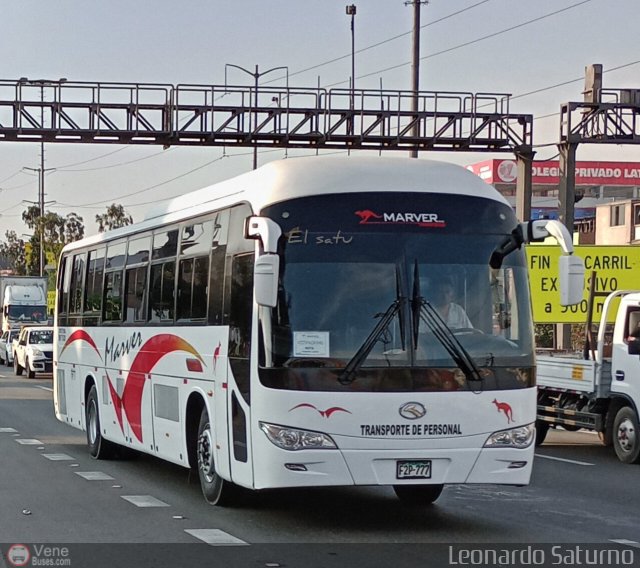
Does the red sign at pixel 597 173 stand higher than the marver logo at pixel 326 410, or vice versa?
the red sign at pixel 597 173

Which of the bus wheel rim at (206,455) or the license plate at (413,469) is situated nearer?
the license plate at (413,469)

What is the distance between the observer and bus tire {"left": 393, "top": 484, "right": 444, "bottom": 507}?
1272 centimetres

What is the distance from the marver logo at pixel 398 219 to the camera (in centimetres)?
1102

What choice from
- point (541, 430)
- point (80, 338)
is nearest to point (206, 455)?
point (80, 338)

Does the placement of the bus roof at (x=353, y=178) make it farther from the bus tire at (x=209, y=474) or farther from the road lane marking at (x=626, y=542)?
the road lane marking at (x=626, y=542)

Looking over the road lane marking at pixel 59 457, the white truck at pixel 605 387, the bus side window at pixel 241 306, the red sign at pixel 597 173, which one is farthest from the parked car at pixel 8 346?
the red sign at pixel 597 173

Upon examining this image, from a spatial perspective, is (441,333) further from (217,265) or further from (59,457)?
(59,457)

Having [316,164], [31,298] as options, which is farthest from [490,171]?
[316,164]

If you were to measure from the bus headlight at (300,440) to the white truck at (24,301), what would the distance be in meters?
61.6

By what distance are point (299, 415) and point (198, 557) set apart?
1.56m

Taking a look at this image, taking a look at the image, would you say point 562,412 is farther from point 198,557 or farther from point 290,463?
point 198,557

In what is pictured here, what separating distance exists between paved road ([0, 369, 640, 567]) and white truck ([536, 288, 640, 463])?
3.21 feet

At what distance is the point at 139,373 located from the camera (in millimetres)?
15219

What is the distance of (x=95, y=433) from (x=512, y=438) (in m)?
8.06
